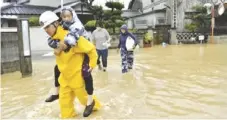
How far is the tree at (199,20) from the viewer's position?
88.2 ft

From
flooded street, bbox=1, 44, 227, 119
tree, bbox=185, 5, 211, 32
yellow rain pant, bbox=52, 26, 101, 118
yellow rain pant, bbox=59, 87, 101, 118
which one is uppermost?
tree, bbox=185, 5, 211, 32

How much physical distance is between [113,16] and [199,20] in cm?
760

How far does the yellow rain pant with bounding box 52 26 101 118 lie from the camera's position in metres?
5.11

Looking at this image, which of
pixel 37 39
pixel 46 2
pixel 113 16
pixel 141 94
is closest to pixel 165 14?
pixel 113 16

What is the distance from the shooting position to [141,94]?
23.5 feet

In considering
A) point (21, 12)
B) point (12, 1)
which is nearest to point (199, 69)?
point (21, 12)

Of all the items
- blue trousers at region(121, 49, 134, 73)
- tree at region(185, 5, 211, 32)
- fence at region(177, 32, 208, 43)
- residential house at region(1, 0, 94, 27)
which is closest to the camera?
blue trousers at region(121, 49, 134, 73)

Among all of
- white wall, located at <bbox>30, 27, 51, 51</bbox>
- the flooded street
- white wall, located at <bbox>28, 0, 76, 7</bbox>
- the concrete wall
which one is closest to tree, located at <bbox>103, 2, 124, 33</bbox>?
white wall, located at <bbox>30, 27, 51, 51</bbox>

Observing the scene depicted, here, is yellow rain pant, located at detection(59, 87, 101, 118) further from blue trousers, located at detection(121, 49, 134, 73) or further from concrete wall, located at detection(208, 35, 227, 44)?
concrete wall, located at detection(208, 35, 227, 44)

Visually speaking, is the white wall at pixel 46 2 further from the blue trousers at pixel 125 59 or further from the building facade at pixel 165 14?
the blue trousers at pixel 125 59

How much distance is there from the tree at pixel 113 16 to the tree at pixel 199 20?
6.13 meters

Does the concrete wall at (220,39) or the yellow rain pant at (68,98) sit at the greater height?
the concrete wall at (220,39)

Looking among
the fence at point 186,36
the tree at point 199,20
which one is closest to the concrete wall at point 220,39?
the fence at point 186,36

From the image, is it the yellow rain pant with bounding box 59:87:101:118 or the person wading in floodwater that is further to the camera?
the person wading in floodwater
